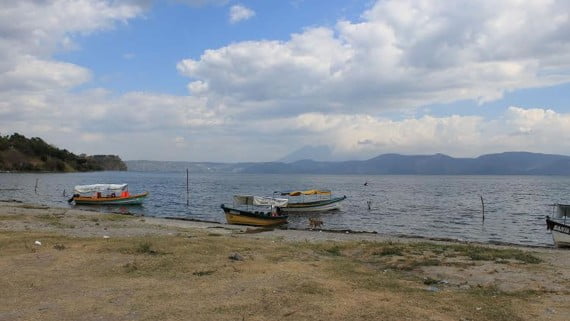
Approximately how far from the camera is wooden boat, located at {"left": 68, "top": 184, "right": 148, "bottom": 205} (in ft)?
192

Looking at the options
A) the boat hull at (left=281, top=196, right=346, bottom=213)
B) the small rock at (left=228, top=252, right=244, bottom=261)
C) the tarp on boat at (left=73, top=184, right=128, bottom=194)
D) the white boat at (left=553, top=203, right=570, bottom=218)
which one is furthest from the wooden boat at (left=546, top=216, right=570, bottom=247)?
the tarp on boat at (left=73, top=184, right=128, bottom=194)

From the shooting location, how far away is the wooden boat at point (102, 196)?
58375 mm

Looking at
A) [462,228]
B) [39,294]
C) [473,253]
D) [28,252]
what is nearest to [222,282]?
[39,294]

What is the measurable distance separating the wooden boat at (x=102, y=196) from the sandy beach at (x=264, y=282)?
137 ft

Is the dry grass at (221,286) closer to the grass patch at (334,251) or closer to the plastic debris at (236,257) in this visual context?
the plastic debris at (236,257)

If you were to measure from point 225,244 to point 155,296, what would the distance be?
8.14 metres

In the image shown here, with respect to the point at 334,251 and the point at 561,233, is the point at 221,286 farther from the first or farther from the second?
the point at 561,233

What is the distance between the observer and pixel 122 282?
11430 millimetres

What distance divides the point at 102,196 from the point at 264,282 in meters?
54.0

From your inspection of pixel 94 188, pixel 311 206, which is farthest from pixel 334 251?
pixel 94 188

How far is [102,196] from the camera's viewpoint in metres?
60.0

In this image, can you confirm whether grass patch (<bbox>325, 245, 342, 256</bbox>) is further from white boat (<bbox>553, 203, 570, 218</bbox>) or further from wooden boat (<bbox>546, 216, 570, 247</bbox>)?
white boat (<bbox>553, 203, 570, 218</bbox>)

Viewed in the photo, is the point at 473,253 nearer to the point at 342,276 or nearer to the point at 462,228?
the point at 342,276

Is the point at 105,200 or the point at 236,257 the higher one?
the point at 236,257
